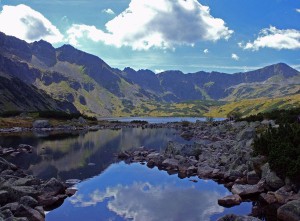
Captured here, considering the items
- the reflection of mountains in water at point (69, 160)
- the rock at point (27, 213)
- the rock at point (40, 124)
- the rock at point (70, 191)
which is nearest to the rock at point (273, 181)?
the rock at point (70, 191)

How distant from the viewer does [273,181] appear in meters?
36.6

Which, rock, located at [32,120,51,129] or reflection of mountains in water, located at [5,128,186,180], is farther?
rock, located at [32,120,51,129]

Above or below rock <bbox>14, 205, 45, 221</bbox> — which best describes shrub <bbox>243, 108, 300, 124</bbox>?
above

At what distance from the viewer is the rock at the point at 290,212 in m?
27.8

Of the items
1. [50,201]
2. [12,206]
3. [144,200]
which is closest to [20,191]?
[50,201]

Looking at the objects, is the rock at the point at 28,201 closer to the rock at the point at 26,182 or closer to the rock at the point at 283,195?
the rock at the point at 26,182

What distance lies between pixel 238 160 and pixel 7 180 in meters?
31.2

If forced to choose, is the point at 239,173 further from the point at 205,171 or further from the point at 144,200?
the point at 144,200

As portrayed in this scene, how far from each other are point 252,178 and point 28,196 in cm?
2643

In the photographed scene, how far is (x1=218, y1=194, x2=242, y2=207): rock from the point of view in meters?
35.3

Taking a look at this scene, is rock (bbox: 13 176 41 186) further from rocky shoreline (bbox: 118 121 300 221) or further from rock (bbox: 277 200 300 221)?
rock (bbox: 277 200 300 221)

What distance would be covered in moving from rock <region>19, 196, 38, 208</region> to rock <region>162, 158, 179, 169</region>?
28.4 meters

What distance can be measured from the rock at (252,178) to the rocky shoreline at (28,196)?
21823 millimetres

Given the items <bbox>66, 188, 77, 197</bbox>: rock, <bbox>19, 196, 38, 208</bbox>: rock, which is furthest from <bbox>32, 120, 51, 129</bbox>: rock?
<bbox>19, 196, 38, 208</bbox>: rock
